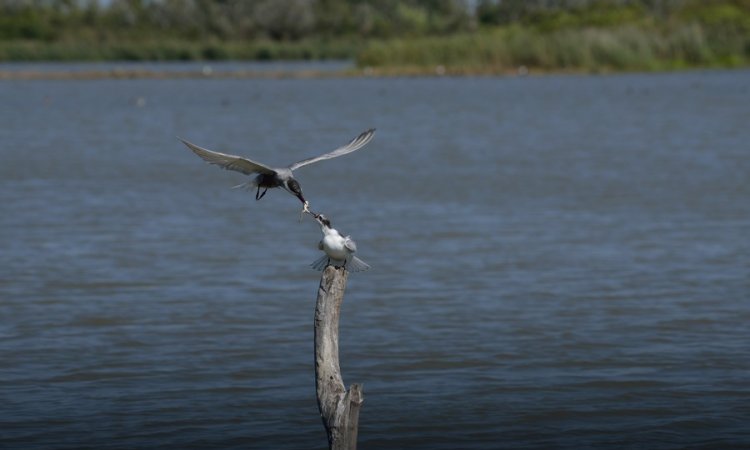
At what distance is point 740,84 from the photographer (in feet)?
261

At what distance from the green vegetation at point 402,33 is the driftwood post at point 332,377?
84874 millimetres

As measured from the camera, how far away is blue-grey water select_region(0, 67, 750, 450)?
12086 mm

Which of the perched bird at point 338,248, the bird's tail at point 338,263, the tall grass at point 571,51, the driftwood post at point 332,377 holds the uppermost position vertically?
the perched bird at point 338,248

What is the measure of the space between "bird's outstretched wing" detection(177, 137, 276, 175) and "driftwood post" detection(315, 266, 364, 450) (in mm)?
720

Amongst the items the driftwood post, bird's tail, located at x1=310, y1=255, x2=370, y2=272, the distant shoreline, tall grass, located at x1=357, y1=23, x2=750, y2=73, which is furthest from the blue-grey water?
the distant shoreline

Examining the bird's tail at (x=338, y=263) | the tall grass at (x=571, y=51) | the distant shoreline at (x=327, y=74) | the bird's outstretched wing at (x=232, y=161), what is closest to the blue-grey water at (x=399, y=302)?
the bird's tail at (x=338, y=263)

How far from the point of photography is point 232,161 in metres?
8.78

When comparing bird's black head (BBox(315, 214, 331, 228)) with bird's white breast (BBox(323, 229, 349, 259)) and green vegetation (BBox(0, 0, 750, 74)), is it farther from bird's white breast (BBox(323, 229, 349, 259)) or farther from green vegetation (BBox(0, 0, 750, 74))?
green vegetation (BBox(0, 0, 750, 74))

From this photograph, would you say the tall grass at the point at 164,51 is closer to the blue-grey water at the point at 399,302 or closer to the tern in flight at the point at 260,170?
the blue-grey water at the point at 399,302

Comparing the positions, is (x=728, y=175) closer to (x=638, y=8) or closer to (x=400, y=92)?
(x=400, y=92)

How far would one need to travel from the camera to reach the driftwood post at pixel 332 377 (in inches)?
357

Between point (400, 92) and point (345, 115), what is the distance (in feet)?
68.0

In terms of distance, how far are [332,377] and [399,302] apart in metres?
7.76

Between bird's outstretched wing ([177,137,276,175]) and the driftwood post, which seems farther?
the driftwood post
